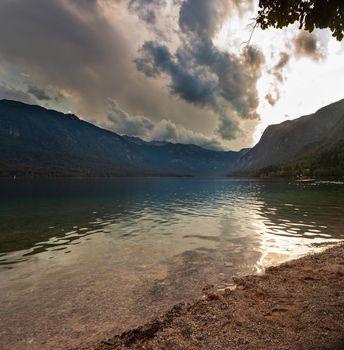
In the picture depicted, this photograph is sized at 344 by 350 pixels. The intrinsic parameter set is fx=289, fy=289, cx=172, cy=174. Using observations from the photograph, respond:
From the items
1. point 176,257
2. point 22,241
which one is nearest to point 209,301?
point 176,257

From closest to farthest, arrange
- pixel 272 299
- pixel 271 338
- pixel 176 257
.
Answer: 1. pixel 271 338
2. pixel 272 299
3. pixel 176 257

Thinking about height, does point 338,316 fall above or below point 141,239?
above

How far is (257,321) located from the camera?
11.8 m

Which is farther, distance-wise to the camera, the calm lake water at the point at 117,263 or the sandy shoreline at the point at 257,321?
the calm lake water at the point at 117,263

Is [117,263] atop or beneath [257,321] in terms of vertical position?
beneath

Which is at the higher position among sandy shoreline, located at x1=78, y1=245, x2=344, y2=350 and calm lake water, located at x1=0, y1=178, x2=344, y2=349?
sandy shoreline, located at x1=78, y1=245, x2=344, y2=350

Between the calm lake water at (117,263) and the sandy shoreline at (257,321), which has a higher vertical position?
the sandy shoreline at (257,321)

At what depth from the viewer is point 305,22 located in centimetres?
1363

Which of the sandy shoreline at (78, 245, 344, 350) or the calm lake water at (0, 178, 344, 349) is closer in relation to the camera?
the sandy shoreline at (78, 245, 344, 350)

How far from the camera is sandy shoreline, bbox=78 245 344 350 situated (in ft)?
32.9

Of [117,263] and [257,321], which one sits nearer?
[257,321]

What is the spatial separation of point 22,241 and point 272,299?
99.2 feet

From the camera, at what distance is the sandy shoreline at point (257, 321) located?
32.9 ft

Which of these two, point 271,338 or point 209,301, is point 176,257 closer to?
point 209,301
